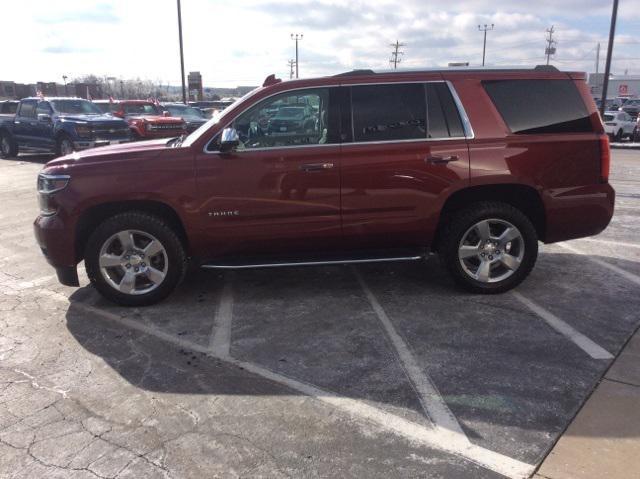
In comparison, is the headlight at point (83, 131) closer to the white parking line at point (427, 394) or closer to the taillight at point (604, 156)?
the white parking line at point (427, 394)

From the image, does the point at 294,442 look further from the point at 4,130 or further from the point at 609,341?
the point at 4,130

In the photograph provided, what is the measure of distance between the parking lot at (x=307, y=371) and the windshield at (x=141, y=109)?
15.2 metres

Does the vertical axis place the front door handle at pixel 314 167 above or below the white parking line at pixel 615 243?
above

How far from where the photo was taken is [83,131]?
15109 mm

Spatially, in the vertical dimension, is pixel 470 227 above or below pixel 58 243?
above

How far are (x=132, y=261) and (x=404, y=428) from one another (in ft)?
9.40

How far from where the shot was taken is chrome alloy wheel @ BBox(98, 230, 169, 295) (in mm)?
4711

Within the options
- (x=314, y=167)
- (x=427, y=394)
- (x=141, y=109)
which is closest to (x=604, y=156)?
(x=314, y=167)

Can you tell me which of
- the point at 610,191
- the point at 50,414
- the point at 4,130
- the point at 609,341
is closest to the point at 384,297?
the point at 609,341

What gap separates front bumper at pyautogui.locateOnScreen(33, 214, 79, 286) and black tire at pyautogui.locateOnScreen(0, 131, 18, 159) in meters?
16.0

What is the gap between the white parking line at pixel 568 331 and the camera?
3846 millimetres

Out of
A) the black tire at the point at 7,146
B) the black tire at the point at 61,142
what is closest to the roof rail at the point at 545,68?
the black tire at the point at 61,142

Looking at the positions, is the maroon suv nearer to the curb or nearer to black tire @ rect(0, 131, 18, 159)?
black tire @ rect(0, 131, 18, 159)

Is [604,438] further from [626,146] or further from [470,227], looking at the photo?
[626,146]
